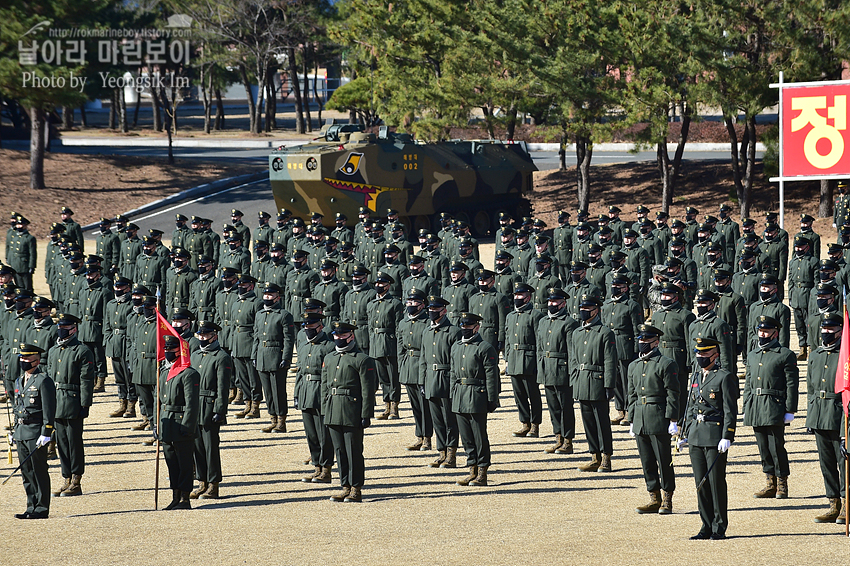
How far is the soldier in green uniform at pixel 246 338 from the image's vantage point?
1431cm

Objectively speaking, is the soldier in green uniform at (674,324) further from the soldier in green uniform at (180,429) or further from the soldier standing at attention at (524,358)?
the soldier in green uniform at (180,429)

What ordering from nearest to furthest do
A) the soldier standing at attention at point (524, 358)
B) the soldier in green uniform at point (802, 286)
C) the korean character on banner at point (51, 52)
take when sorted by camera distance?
the soldier standing at attention at point (524, 358) → the soldier in green uniform at point (802, 286) → the korean character on banner at point (51, 52)

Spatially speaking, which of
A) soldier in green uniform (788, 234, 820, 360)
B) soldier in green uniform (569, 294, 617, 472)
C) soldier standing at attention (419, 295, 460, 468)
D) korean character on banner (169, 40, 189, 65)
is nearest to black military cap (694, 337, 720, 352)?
soldier in green uniform (569, 294, 617, 472)

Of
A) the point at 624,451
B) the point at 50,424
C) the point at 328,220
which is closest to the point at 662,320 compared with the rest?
the point at 624,451

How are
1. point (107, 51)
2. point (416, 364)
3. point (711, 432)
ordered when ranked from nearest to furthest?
point (711, 432), point (416, 364), point (107, 51)

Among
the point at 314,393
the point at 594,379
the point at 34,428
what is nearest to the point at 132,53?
the point at 314,393

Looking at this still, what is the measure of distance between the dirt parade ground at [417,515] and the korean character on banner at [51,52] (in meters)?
25.1

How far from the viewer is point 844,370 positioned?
9523 mm

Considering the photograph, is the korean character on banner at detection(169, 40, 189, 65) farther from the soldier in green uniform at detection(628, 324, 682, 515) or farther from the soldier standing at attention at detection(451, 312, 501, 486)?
the soldier in green uniform at detection(628, 324, 682, 515)

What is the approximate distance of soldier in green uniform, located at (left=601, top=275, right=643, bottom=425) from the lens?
13.6 meters

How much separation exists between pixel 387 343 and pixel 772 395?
17.8ft

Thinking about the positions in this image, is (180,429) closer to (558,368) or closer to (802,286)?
(558,368)

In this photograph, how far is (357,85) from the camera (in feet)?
172

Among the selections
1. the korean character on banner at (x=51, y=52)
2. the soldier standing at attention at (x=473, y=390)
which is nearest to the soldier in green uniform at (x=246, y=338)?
the soldier standing at attention at (x=473, y=390)
